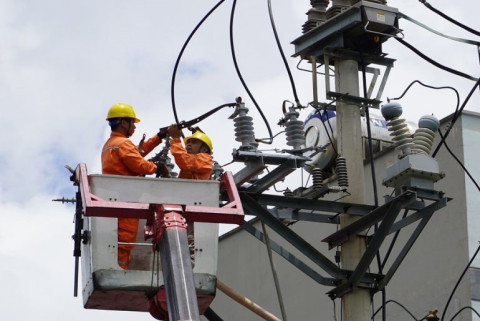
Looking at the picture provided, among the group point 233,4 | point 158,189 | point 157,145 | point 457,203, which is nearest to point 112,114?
point 157,145

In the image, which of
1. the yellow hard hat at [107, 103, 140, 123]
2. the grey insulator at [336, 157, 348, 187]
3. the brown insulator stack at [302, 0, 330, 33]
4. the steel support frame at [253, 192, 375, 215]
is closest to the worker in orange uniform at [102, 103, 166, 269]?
the yellow hard hat at [107, 103, 140, 123]

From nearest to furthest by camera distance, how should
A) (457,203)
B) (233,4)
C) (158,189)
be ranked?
(158,189), (233,4), (457,203)

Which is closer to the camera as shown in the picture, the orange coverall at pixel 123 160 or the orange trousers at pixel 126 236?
the orange trousers at pixel 126 236

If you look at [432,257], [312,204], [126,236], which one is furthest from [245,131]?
[432,257]

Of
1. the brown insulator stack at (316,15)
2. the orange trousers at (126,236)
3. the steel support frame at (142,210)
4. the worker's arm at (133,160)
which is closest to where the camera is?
the steel support frame at (142,210)

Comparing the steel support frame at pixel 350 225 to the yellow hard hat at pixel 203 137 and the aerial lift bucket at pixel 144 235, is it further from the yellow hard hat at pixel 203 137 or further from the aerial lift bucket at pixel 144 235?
the aerial lift bucket at pixel 144 235

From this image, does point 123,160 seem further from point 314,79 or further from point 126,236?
point 314,79

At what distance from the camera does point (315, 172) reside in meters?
15.8

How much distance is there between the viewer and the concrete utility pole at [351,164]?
15352mm

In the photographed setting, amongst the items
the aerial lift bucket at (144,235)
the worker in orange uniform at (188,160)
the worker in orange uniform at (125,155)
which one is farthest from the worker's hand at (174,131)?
the aerial lift bucket at (144,235)

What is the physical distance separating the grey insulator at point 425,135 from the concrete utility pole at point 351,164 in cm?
64

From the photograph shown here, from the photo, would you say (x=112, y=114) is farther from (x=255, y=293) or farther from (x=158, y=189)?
(x=255, y=293)

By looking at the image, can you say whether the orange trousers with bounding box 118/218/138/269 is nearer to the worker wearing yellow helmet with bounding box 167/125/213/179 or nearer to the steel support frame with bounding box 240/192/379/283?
the worker wearing yellow helmet with bounding box 167/125/213/179

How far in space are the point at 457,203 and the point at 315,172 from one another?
33.2 feet
